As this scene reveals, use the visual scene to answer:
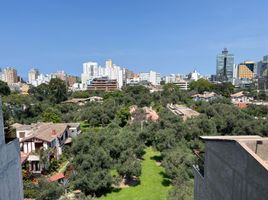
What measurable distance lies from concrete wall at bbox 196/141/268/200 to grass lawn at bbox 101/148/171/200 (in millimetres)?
8234

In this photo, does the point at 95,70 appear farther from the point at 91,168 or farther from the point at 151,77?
the point at 91,168

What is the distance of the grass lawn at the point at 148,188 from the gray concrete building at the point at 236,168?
26.8 feet

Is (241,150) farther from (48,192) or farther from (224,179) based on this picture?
(48,192)

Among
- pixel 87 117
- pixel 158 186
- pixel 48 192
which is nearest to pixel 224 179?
pixel 48 192

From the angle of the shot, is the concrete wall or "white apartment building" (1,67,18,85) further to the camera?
"white apartment building" (1,67,18,85)

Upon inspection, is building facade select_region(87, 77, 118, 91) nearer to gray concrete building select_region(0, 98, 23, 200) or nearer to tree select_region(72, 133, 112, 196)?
tree select_region(72, 133, 112, 196)

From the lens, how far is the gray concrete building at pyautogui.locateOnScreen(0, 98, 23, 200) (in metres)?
4.29

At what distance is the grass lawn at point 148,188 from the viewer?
1385cm

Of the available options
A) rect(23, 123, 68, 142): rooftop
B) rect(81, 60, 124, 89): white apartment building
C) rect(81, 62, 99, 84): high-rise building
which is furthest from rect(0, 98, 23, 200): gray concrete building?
rect(81, 62, 99, 84): high-rise building

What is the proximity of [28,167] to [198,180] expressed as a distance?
1355 centimetres

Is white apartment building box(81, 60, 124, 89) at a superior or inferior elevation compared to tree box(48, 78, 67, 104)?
superior

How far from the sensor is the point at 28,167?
16.8 meters

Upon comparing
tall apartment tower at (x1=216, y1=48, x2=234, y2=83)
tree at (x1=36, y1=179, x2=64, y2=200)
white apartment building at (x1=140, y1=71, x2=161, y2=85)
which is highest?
tall apartment tower at (x1=216, y1=48, x2=234, y2=83)

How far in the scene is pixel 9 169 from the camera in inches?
182
